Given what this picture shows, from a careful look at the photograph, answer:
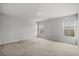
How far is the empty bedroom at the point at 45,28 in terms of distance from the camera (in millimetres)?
3189

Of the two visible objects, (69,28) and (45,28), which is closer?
(45,28)

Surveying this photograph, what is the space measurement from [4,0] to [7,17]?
306 cm

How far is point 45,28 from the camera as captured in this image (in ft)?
10.6

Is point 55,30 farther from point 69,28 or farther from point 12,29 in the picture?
point 12,29

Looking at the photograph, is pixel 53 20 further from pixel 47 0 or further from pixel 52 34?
pixel 47 0

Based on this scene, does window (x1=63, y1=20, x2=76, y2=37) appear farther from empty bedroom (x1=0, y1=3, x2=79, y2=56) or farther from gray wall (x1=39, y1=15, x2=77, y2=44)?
gray wall (x1=39, y1=15, x2=77, y2=44)

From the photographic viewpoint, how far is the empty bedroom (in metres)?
3.19

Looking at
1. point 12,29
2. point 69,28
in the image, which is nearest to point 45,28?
point 69,28

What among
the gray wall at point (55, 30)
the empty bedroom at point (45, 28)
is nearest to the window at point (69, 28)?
the empty bedroom at point (45, 28)

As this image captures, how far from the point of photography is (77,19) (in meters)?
3.87

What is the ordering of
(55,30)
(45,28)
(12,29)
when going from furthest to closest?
(12,29) → (55,30) → (45,28)

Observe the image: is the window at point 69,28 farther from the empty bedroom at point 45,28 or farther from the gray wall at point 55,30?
the gray wall at point 55,30

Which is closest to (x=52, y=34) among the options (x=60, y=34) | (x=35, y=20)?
(x=60, y=34)

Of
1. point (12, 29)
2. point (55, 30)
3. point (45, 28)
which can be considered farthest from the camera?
point (12, 29)
